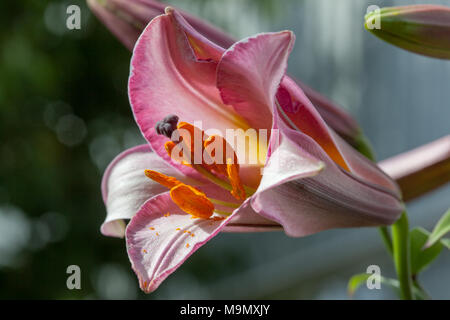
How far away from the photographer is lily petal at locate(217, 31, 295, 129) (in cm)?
25

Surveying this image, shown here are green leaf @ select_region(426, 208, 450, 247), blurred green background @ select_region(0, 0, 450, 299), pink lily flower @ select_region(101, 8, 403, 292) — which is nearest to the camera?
pink lily flower @ select_region(101, 8, 403, 292)

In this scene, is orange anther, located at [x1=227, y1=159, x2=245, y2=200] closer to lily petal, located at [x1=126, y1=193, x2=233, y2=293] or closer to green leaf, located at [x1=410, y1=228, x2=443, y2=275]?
lily petal, located at [x1=126, y1=193, x2=233, y2=293]

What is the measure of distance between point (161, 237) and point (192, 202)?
0.08 ft

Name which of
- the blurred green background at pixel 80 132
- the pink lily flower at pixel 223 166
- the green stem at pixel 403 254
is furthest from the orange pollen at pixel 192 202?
the blurred green background at pixel 80 132

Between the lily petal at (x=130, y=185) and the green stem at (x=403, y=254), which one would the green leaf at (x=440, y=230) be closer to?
the green stem at (x=403, y=254)

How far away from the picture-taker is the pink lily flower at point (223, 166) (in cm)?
25

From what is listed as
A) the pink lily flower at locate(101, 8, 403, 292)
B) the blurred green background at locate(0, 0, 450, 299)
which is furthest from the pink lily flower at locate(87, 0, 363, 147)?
the blurred green background at locate(0, 0, 450, 299)

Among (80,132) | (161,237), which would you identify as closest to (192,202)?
(161,237)

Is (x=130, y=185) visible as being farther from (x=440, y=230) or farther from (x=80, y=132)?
(x=80, y=132)

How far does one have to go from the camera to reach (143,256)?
0.28m

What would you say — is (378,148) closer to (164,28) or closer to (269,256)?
(269,256)

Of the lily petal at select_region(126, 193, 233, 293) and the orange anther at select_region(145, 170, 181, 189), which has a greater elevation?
the orange anther at select_region(145, 170, 181, 189)

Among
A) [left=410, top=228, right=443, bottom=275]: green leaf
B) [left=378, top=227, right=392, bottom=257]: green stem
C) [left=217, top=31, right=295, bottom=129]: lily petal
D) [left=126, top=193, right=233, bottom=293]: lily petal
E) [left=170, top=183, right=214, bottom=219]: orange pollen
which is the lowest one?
[left=410, top=228, right=443, bottom=275]: green leaf
